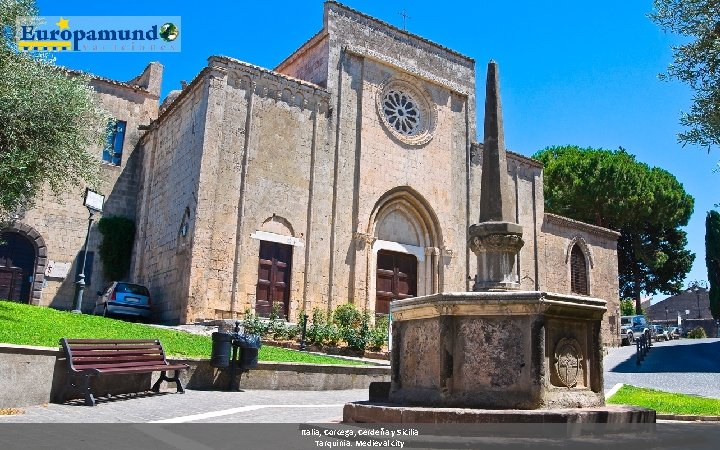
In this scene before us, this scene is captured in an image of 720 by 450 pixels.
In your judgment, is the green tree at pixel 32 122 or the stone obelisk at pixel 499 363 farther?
the green tree at pixel 32 122

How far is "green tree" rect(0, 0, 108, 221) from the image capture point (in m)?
12.4

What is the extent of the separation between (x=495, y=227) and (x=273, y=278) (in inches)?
481

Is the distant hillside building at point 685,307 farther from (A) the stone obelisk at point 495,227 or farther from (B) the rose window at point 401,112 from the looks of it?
(A) the stone obelisk at point 495,227

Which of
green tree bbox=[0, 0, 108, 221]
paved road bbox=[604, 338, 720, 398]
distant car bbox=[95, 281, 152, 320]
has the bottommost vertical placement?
paved road bbox=[604, 338, 720, 398]

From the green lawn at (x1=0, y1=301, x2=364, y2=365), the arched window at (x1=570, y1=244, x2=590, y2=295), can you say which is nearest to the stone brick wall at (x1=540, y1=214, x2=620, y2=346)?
the arched window at (x1=570, y1=244, x2=590, y2=295)

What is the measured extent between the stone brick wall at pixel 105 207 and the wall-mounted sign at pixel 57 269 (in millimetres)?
84

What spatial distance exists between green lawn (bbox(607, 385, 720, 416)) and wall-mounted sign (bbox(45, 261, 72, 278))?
18.3m

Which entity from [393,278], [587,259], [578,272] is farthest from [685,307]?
[393,278]

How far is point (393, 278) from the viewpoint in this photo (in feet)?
70.9

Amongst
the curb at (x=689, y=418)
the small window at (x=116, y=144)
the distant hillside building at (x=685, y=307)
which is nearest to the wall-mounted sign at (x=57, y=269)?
the small window at (x=116, y=144)

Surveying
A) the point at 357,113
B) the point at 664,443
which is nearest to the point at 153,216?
the point at 357,113

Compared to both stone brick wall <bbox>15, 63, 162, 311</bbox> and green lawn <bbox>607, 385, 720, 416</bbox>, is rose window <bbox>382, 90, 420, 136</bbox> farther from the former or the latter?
green lawn <bbox>607, 385, 720, 416</bbox>

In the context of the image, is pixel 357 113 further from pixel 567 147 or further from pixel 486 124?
pixel 567 147

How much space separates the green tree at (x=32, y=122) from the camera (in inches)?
489
